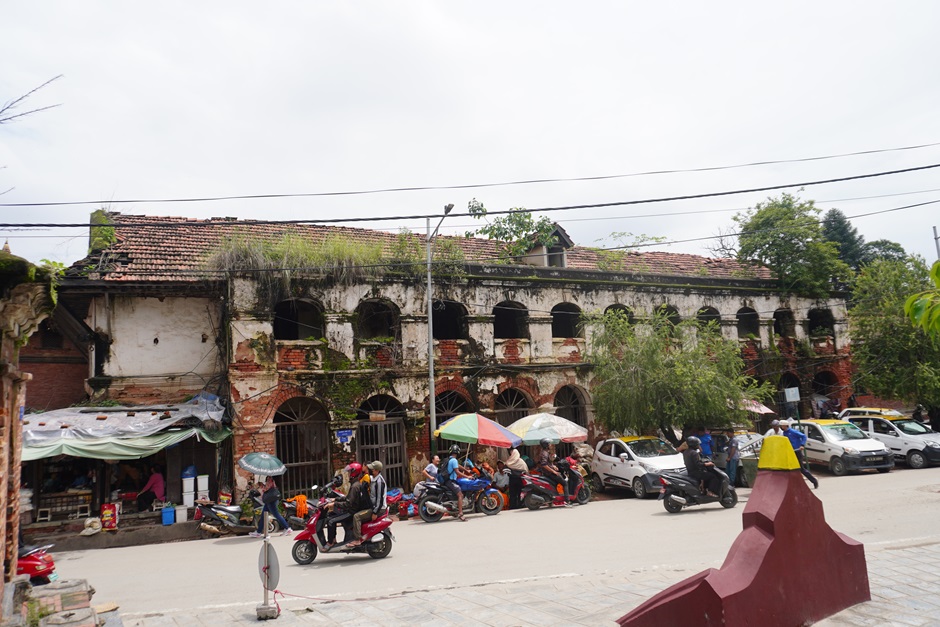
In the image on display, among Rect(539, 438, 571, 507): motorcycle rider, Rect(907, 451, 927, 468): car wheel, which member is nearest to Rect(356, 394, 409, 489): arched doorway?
Rect(539, 438, 571, 507): motorcycle rider

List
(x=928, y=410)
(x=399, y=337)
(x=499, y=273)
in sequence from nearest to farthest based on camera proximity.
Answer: (x=399, y=337) < (x=499, y=273) < (x=928, y=410)

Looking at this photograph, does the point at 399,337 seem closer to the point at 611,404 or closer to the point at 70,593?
the point at 611,404

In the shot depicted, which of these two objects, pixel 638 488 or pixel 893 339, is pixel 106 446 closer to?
pixel 638 488

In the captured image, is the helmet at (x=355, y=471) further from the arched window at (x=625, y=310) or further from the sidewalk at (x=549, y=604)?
the arched window at (x=625, y=310)

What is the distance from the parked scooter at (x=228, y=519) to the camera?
580 inches

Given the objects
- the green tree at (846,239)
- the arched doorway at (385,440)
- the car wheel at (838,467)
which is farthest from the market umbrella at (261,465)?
the green tree at (846,239)

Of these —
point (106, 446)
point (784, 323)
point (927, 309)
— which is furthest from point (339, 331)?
point (784, 323)

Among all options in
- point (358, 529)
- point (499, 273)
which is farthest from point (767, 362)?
point (358, 529)

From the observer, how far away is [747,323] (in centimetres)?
2661

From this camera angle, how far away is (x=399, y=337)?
19.7 meters

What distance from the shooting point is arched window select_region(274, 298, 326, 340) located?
1925 centimetres

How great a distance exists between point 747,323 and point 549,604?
868 inches

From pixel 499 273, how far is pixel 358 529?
12.2 metres

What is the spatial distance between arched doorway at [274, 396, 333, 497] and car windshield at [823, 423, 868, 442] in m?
14.6
